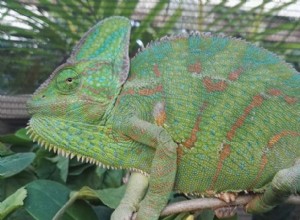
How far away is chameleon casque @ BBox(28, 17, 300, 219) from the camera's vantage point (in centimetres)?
117

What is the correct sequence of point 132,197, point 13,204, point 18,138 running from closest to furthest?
point 13,204 < point 132,197 < point 18,138

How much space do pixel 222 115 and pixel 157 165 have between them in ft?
0.63

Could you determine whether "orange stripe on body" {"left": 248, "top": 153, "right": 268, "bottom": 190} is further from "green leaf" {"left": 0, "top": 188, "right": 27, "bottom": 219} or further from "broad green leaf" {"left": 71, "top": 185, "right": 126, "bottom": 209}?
"green leaf" {"left": 0, "top": 188, "right": 27, "bottom": 219}

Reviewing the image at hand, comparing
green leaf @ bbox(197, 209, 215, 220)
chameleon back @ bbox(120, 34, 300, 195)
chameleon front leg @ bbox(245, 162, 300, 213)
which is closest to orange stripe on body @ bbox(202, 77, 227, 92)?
chameleon back @ bbox(120, 34, 300, 195)

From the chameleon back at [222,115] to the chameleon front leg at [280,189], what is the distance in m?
0.04

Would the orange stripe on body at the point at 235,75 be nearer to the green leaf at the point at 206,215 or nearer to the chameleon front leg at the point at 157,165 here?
the chameleon front leg at the point at 157,165

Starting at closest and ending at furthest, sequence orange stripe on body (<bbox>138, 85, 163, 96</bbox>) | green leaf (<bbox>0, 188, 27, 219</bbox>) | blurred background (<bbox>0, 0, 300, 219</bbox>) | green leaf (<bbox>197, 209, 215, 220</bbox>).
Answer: green leaf (<bbox>0, 188, 27, 219</bbox>) < orange stripe on body (<bbox>138, 85, 163, 96</bbox>) < green leaf (<bbox>197, 209, 215, 220</bbox>) < blurred background (<bbox>0, 0, 300, 219</bbox>)

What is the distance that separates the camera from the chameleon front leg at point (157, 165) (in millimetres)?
1110

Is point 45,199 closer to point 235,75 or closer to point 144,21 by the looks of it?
point 235,75

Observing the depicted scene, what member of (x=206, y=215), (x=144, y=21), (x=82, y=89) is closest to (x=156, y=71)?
(x=82, y=89)

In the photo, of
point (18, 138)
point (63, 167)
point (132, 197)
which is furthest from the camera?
point (18, 138)

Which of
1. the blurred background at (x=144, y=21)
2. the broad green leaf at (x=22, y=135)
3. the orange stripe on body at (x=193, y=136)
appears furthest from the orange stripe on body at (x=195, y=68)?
the blurred background at (x=144, y=21)

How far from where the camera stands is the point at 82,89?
48.4 inches

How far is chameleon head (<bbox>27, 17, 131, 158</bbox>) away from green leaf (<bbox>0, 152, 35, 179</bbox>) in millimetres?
120
